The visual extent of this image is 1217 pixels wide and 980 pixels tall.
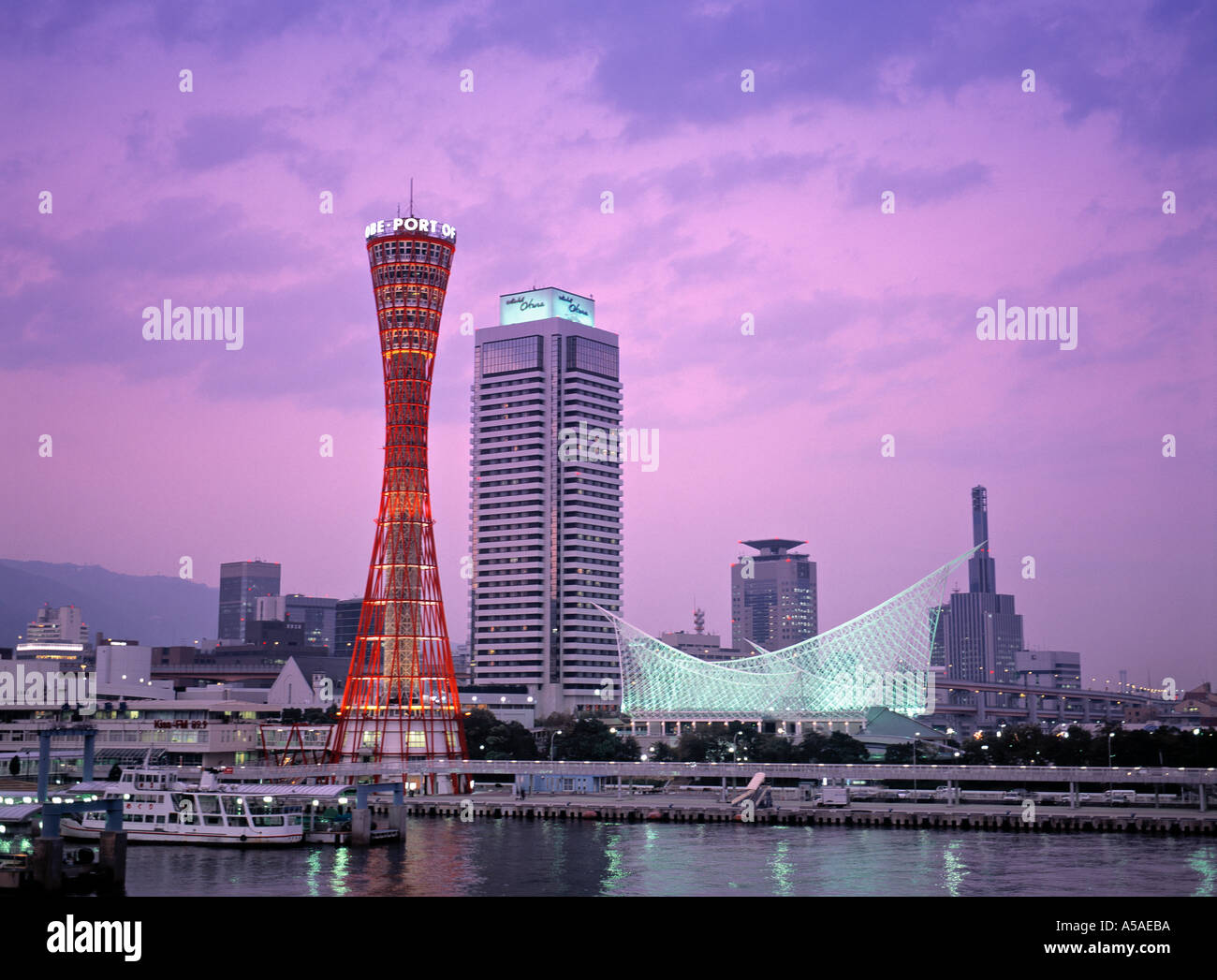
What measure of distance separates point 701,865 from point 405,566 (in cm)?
4137

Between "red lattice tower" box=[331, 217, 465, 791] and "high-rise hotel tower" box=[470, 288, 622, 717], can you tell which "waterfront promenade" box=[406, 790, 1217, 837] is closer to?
"red lattice tower" box=[331, 217, 465, 791]

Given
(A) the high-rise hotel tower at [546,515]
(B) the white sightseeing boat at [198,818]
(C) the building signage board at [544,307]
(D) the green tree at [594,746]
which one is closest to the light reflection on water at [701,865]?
(B) the white sightseeing boat at [198,818]

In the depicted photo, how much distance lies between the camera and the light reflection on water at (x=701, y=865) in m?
46.7

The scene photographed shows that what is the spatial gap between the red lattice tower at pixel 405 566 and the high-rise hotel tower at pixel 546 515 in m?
66.1

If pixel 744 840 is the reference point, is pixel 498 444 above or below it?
above

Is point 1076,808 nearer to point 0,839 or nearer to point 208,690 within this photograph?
point 0,839

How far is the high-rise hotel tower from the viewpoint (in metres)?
161

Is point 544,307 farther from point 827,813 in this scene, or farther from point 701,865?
point 701,865

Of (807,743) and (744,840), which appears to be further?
(807,743)

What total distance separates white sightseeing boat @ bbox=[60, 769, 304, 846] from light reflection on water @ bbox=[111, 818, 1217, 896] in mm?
1236
